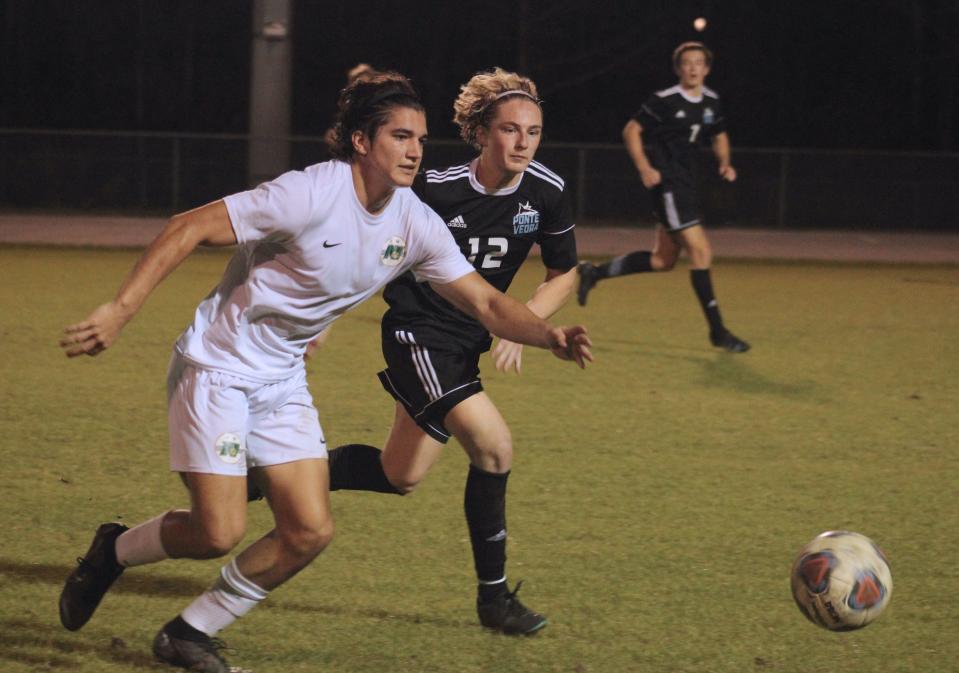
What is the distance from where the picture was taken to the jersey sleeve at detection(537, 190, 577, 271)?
5176 mm

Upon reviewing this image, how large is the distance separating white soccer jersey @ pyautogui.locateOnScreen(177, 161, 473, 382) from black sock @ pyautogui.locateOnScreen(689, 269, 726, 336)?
20.4 ft

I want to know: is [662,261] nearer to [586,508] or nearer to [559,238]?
[586,508]

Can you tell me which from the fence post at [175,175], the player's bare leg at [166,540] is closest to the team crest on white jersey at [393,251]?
the player's bare leg at [166,540]

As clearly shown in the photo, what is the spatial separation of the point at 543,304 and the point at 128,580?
69.5 inches

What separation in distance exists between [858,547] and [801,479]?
219cm

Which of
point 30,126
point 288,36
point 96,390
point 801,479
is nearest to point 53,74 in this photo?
point 30,126

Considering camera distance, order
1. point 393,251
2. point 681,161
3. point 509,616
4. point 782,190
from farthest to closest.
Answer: point 782,190
point 681,161
point 509,616
point 393,251

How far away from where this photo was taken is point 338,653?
4.38 m

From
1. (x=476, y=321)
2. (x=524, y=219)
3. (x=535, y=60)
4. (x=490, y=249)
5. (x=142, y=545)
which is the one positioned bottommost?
(x=142, y=545)

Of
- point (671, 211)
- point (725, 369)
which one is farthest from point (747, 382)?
point (671, 211)

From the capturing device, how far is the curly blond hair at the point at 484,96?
4.92 metres

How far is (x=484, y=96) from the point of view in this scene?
4961 mm

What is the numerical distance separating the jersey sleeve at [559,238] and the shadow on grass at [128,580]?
5.55ft

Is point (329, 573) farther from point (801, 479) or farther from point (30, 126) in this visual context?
point (30, 126)
